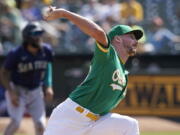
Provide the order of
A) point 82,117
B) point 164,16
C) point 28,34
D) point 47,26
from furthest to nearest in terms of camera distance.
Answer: point 164,16, point 47,26, point 28,34, point 82,117

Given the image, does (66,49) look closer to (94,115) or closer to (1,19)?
(1,19)

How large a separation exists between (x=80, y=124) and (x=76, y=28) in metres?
9.81

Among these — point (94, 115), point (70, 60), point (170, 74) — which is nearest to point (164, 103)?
point (170, 74)

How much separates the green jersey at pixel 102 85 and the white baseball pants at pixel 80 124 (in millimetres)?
100

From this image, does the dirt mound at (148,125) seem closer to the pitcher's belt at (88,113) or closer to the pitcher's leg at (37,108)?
the pitcher's leg at (37,108)

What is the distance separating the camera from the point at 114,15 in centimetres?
1537

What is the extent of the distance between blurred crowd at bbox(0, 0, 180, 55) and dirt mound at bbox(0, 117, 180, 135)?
198cm

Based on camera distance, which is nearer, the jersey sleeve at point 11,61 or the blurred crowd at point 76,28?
the jersey sleeve at point 11,61

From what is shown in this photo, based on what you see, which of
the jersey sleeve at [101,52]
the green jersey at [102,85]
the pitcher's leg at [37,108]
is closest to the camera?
the jersey sleeve at [101,52]

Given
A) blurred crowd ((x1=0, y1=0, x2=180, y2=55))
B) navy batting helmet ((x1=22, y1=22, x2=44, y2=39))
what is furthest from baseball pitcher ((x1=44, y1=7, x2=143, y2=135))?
blurred crowd ((x1=0, y1=0, x2=180, y2=55))

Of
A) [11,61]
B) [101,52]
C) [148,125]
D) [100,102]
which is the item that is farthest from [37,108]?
[148,125]

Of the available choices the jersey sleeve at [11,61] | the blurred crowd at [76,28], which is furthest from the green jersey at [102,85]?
the blurred crowd at [76,28]

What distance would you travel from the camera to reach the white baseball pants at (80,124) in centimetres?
552

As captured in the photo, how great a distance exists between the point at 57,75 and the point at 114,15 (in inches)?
93.9
